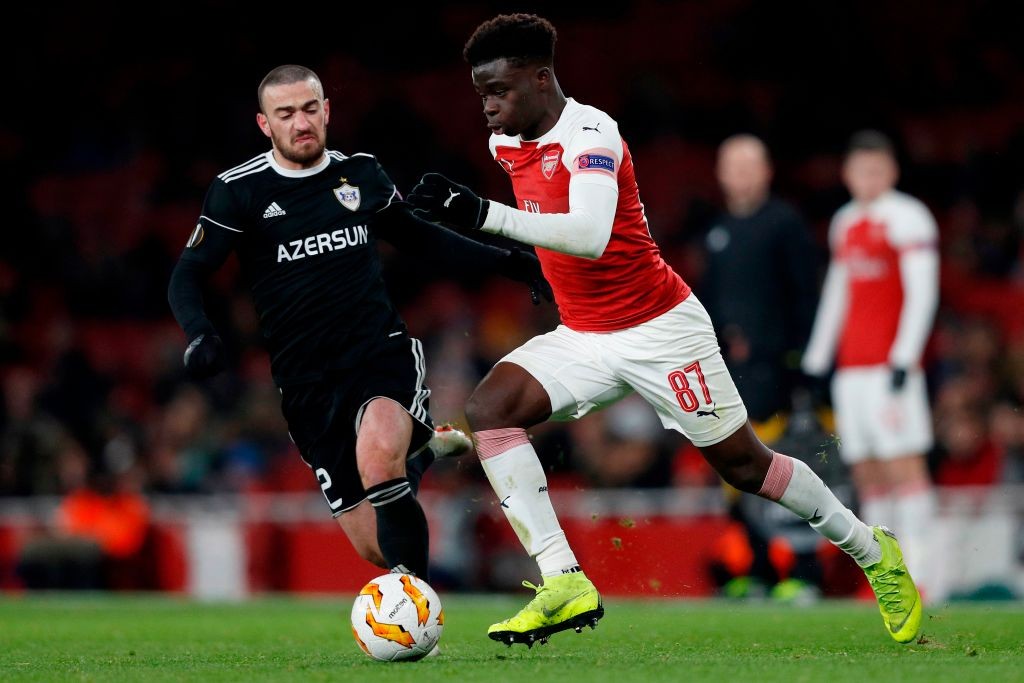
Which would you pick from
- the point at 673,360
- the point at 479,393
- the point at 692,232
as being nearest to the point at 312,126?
the point at 479,393

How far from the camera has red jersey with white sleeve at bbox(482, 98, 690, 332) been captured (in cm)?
544

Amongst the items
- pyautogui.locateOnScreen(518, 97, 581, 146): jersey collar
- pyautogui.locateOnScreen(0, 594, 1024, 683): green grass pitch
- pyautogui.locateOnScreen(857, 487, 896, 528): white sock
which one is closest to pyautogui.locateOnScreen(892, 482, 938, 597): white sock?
pyautogui.locateOnScreen(857, 487, 896, 528): white sock

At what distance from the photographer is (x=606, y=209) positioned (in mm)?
5367

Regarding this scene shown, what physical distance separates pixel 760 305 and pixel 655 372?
3806 millimetres

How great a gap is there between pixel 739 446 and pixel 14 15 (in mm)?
15519

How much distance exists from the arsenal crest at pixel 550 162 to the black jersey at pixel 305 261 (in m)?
0.99

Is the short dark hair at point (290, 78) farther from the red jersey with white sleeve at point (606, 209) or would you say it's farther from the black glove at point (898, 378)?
the black glove at point (898, 378)

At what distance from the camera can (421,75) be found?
18.0m

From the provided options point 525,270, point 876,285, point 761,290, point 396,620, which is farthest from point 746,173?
point 396,620

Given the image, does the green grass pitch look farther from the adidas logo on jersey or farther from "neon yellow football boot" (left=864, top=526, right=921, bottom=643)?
the adidas logo on jersey

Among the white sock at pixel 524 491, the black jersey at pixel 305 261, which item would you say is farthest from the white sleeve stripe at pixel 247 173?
the white sock at pixel 524 491

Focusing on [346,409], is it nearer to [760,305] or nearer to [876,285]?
[760,305]

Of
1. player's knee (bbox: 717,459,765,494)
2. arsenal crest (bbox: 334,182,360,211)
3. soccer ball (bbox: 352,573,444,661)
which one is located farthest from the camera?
arsenal crest (bbox: 334,182,360,211)

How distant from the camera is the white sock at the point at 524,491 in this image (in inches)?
221
